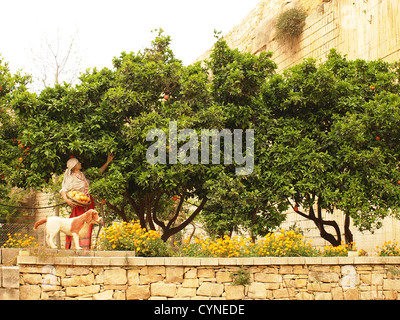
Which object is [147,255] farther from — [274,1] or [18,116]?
[274,1]

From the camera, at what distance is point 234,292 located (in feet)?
28.9

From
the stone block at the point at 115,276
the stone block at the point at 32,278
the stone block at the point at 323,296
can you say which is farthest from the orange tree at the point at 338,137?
the stone block at the point at 32,278

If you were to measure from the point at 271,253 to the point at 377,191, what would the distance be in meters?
3.35

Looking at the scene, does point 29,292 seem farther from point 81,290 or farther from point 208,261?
point 208,261

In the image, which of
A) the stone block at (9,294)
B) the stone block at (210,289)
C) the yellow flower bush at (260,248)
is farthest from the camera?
the yellow flower bush at (260,248)

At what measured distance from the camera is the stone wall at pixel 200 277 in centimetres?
833

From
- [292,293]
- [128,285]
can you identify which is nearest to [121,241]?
[128,285]

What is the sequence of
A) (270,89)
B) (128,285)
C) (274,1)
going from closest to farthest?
1. (128,285)
2. (270,89)
3. (274,1)

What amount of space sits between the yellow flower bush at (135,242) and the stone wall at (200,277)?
1.63 ft

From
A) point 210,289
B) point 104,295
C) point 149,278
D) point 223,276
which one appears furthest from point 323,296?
point 104,295

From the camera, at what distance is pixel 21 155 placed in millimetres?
11828

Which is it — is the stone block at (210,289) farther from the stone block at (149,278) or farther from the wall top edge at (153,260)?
the stone block at (149,278)

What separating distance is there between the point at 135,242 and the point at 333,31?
11.5m

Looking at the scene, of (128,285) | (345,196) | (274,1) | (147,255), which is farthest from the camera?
(274,1)
